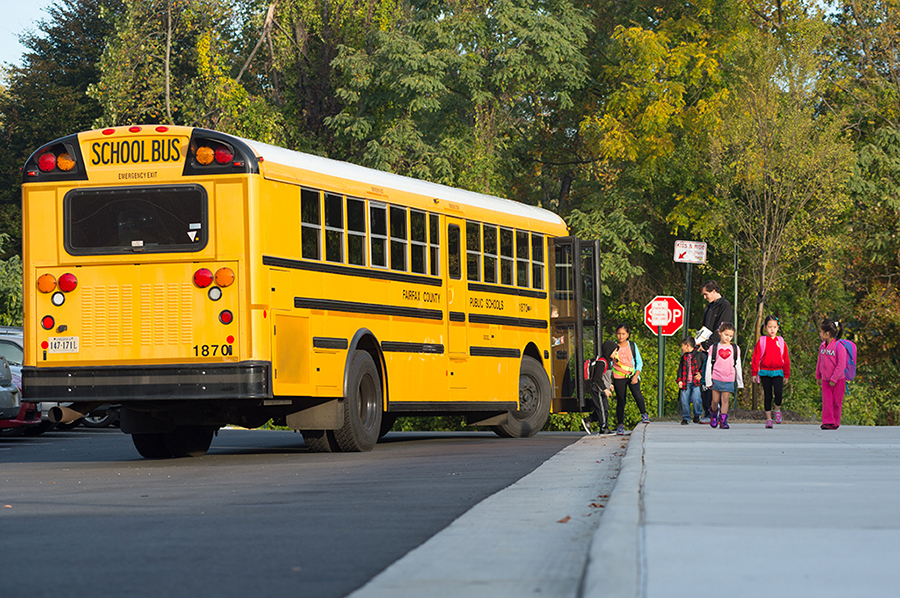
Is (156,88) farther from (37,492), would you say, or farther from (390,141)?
(37,492)

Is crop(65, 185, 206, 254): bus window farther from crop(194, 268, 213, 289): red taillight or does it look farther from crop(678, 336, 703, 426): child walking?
crop(678, 336, 703, 426): child walking

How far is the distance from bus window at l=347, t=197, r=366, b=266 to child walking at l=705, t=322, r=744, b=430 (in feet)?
18.6

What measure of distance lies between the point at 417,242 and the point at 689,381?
20.2 ft

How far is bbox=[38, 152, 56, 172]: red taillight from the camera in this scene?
45.6ft

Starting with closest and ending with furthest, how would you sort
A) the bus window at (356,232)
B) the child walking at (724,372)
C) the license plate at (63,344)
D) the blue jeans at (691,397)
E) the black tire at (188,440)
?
the license plate at (63,344) → the bus window at (356,232) → the black tire at (188,440) → the child walking at (724,372) → the blue jeans at (691,397)

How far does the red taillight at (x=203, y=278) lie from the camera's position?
13219 mm

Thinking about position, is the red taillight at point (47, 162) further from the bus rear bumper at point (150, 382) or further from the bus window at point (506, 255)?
the bus window at point (506, 255)

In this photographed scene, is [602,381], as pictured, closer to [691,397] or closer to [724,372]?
[724,372]

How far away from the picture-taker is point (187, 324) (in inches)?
521


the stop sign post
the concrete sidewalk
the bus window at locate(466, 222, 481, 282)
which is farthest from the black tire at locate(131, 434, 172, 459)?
the stop sign post

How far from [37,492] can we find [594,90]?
2967 cm

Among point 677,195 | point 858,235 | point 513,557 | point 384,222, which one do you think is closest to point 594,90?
point 677,195

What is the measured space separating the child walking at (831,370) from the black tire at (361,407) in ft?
19.6

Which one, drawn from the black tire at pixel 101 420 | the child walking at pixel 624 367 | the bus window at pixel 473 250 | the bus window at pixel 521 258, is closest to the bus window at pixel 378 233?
the bus window at pixel 473 250
